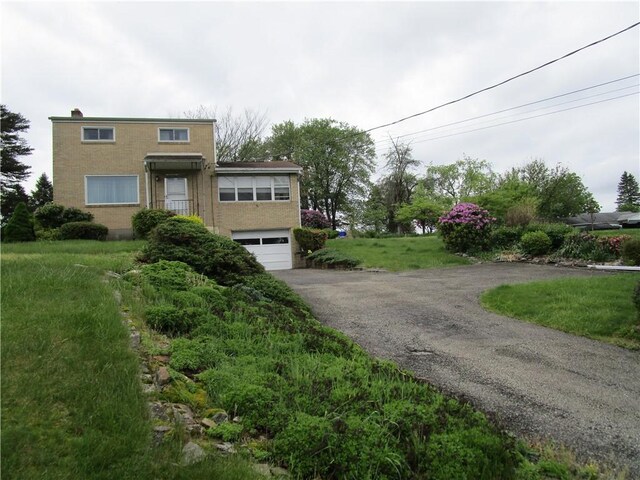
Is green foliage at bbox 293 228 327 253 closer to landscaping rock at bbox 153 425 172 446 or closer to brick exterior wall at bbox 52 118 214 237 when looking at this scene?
brick exterior wall at bbox 52 118 214 237

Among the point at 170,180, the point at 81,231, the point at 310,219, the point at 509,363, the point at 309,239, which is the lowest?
the point at 509,363

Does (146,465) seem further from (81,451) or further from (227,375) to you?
(227,375)

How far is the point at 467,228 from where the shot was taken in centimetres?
1808

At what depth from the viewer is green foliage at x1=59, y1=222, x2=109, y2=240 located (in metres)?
16.3

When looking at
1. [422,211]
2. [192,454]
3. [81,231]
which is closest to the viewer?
[192,454]

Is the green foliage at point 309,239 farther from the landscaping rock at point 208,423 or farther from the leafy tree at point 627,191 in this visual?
the leafy tree at point 627,191

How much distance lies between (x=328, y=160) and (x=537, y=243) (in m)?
30.1

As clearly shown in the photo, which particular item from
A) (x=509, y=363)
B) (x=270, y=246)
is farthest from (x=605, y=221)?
(x=509, y=363)

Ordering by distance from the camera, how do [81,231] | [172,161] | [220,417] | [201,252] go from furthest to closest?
[172,161], [81,231], [201,252], [220,417]

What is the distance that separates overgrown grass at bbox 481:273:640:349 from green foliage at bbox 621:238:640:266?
3.18m

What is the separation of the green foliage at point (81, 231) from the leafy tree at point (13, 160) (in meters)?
23.6

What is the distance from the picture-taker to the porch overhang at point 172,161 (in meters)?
19.0

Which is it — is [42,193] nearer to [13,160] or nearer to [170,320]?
[13,160]

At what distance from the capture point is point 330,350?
4.62m
